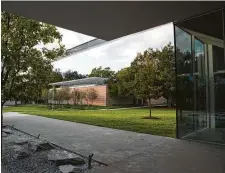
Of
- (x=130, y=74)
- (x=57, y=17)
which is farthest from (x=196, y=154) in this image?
(x=130, y=74)

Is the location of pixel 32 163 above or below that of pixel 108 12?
below

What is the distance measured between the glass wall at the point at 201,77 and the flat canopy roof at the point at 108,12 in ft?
1.78

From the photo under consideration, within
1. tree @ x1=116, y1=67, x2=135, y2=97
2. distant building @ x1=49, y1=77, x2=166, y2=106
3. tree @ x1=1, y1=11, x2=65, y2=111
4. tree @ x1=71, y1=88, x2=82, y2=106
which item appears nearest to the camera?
tree @ x1=1, y1=11, x2=65, y2=111

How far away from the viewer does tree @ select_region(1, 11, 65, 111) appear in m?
5.49

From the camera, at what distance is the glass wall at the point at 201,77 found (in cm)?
585

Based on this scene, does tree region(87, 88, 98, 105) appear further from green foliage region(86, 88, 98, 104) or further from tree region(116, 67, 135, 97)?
tree region(116, 67, 135, 97)

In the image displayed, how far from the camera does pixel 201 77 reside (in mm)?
6270

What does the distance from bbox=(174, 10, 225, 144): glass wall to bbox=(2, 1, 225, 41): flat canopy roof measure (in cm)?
54

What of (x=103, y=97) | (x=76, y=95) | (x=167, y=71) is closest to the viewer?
(x=167, y=71)

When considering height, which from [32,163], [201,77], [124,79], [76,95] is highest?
[124,79]

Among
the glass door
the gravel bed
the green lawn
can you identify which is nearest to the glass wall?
the glass door

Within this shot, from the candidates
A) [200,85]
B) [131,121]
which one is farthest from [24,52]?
[131,121]

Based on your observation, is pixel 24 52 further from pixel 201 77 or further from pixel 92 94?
pixel 92 94

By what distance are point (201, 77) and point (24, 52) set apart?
13.8 feet
